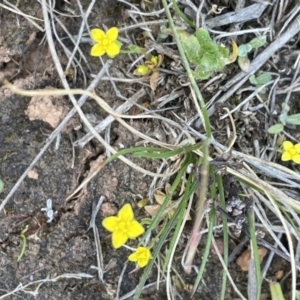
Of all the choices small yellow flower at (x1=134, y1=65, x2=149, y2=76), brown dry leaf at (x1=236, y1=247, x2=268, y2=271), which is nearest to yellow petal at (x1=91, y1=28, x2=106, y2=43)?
small yellow flower at (x1=134, y1=65, x2=149, y2=76)

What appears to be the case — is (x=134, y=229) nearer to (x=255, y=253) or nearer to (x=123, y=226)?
(x=123, y=226)

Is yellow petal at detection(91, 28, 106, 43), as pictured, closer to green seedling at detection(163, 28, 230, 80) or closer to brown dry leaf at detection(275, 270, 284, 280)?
green seedling at detection(163, 28, 230, 80)

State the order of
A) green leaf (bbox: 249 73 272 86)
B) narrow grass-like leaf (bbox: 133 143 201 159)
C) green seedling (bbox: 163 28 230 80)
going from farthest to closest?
1. green leaf (bbox: 249 73 272 86)
2. green seedling (bbox: 163 28 230 80)
3. narrow grass-like leaf (bbox: 133 143 201 159)

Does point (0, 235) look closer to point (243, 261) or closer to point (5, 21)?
point (5, 21)

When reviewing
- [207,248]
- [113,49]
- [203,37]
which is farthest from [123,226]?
[203,37]

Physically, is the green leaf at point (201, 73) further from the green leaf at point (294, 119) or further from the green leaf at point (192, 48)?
the green leaf at point (294, 119)

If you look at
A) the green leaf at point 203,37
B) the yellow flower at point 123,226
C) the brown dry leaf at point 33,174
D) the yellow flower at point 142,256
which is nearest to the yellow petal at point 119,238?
the yellow flower at point 123,226
